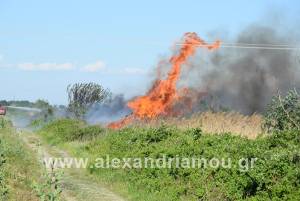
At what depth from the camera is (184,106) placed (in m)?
30.0

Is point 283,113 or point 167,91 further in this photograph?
point 167,91

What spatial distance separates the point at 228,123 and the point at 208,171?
21.3ft

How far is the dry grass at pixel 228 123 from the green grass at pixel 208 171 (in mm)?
1179

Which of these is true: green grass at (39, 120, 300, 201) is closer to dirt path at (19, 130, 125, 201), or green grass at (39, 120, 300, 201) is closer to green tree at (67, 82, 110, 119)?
dirt path at (19, 130, 125, 201)

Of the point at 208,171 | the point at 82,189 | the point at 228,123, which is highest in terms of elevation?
the point at 228,123

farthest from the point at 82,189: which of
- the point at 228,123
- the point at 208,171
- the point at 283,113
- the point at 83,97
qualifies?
the point at 83,97

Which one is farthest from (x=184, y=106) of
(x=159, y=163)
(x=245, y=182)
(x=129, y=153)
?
(x=245, y=182)

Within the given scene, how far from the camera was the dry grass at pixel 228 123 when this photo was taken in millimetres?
19203

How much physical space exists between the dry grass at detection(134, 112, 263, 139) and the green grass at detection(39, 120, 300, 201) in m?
1.18

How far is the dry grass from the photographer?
1920cm

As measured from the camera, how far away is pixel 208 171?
14148 millimetres

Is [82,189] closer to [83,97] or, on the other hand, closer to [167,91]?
[167,91]

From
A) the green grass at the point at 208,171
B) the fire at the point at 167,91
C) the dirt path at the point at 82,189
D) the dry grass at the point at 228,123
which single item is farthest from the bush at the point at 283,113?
the fire at the point at 167,91

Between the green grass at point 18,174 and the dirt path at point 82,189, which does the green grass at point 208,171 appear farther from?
the green grass at point 18,174
